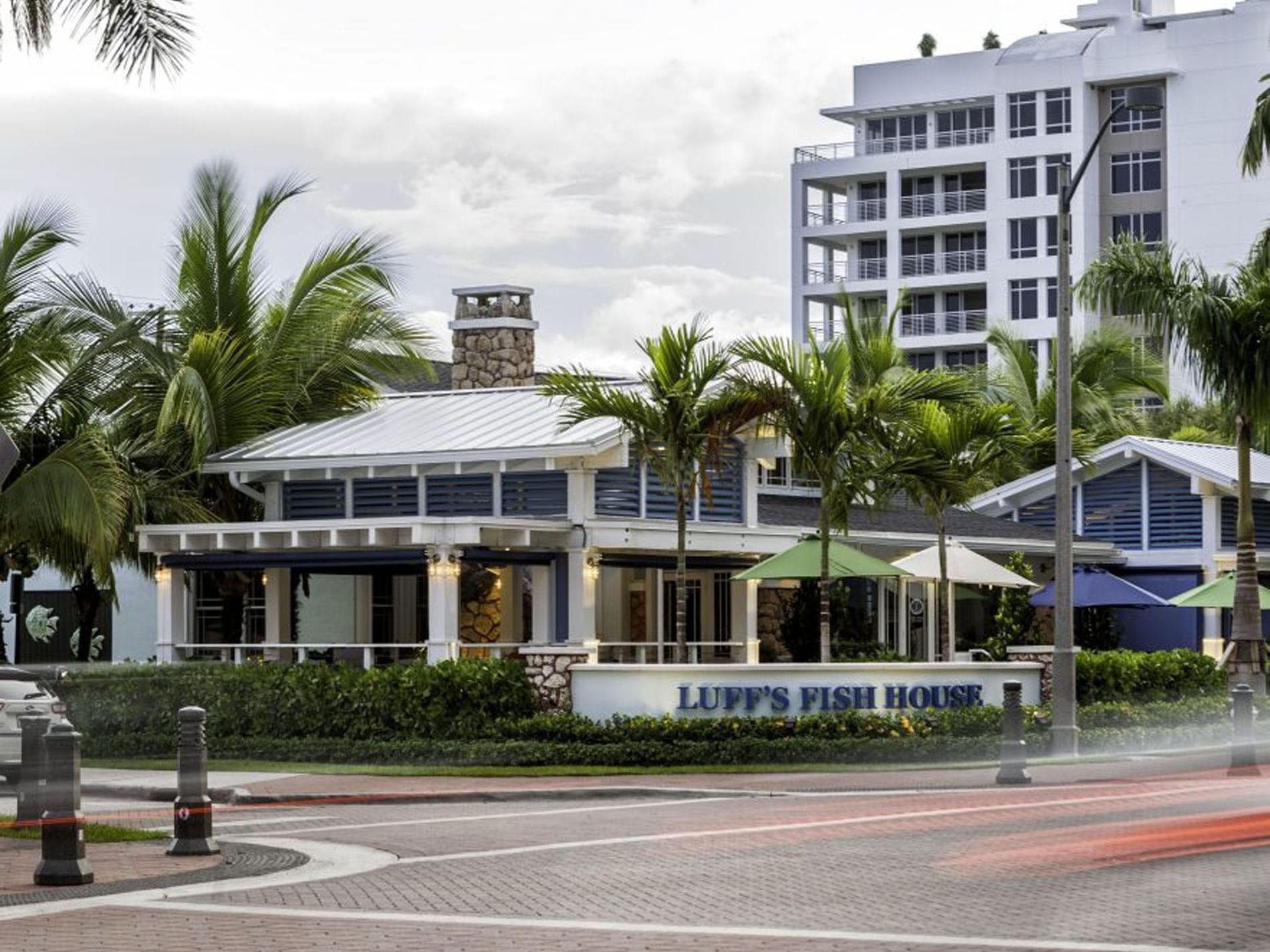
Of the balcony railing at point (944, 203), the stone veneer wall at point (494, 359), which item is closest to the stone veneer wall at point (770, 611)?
the stone veneer wall at point (494, 359)

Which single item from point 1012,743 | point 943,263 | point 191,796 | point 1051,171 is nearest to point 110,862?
point 191,796

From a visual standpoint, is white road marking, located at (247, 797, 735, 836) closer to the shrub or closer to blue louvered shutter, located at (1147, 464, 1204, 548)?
the shrub

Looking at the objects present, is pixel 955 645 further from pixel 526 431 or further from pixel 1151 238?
pixel 1151 238

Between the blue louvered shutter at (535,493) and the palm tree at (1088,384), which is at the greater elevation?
the palm tree at (1088,384)

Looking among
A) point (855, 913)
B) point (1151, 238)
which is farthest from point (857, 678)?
point (1151, 238)

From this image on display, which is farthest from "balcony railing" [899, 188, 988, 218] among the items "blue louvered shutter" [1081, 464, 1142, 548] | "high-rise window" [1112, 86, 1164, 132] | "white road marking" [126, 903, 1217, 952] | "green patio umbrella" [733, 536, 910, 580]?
"white road marking" [126, 903, 1217, 952]

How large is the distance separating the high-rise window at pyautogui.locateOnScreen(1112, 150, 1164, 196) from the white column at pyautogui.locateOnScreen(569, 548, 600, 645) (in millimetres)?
65976

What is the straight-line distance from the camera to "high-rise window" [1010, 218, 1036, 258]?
94.1 meters

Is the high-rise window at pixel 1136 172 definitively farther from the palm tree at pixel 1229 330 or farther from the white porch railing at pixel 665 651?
the white porch railing at pixel 665 651

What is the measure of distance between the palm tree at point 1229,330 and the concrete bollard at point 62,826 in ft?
77.6

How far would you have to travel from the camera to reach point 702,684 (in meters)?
27.9

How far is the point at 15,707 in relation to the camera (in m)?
23.1

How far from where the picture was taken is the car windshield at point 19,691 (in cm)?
2319

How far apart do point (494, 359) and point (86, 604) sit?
8432 mm
